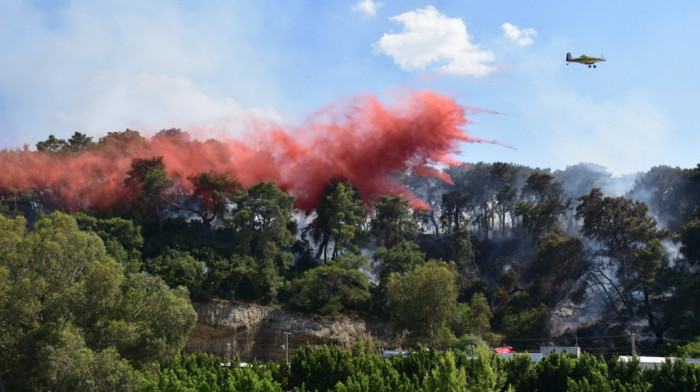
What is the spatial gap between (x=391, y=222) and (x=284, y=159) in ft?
35.4

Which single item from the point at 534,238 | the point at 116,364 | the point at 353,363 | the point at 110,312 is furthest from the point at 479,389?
the point at 534,238

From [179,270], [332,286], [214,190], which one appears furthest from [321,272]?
[214,190]

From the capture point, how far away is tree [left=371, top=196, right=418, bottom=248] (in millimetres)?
51125

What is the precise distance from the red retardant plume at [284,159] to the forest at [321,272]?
22cm

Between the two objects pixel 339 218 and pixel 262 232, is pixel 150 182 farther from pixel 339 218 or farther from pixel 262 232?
pixel 339 218

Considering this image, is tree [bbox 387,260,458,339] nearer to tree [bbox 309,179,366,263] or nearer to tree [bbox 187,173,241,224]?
tree [bbox 309,179,366,263]

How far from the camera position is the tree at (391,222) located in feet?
168

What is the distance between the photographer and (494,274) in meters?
54.8

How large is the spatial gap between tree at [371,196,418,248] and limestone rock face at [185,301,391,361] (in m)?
7.56

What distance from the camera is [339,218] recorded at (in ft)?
163

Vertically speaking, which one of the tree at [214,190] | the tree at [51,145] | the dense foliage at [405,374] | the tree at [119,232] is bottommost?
the dense foliage at [405,374]

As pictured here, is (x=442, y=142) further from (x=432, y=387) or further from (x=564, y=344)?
(x=432, y=387)

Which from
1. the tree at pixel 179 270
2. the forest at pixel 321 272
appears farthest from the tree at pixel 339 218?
the tree at pixel 179 270

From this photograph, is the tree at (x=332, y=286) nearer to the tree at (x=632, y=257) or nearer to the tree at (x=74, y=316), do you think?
the tree at (x=632, y=257)
